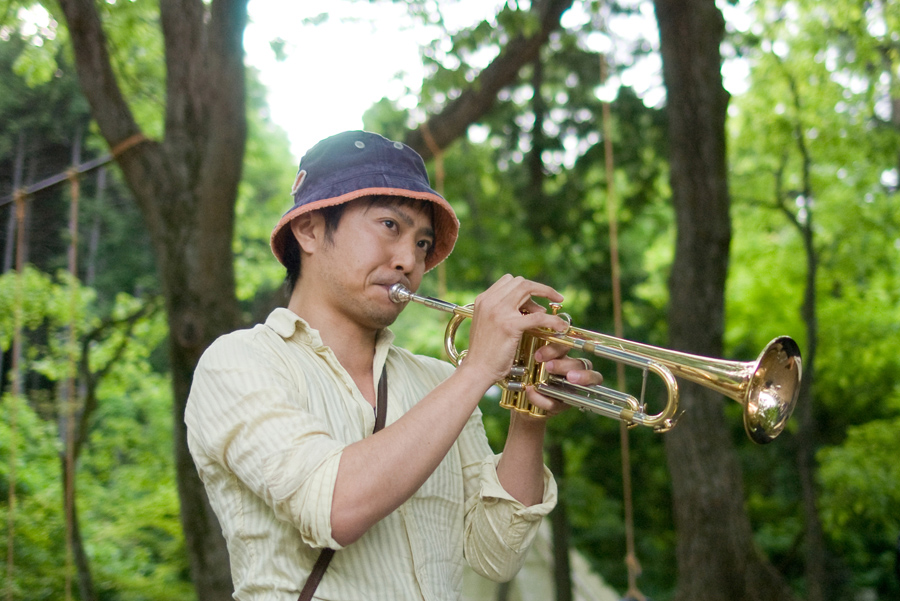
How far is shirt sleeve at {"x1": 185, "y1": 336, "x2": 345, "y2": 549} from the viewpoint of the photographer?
143cm

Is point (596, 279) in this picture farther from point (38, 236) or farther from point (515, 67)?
point (38, 236)

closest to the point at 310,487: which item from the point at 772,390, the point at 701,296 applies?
the point at 772,390

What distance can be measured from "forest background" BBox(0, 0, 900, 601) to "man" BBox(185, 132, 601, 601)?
1891 millimetres

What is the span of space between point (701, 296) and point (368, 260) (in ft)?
10.6

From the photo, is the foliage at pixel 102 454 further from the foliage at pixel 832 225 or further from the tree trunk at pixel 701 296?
the foliage at pixel 832 225

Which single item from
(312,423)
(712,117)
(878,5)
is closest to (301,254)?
(312,423)

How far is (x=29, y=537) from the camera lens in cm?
678

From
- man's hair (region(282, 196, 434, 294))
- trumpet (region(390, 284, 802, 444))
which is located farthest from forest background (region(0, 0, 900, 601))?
trumpet (region(390, 284, 802, 444))

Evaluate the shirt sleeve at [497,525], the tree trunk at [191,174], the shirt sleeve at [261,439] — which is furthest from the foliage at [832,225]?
the shirt sleeve at [261,439]

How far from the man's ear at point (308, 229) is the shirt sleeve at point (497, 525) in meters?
0.73

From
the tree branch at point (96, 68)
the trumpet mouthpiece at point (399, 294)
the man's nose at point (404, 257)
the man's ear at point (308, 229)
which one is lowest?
the trumpet mouthpiece at point (399, 294)

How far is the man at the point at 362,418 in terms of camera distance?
57.3 inches

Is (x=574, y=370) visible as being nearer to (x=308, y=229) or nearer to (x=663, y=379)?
(x=663, y=379)

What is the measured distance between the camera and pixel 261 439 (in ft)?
4.90
